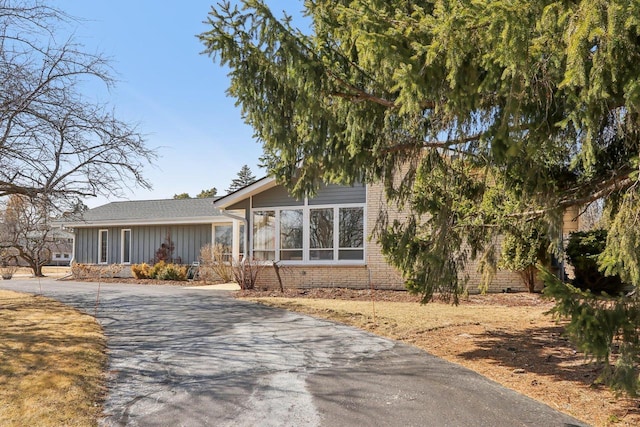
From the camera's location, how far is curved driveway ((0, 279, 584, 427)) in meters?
4.43

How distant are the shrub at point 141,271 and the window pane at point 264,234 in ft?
22.2

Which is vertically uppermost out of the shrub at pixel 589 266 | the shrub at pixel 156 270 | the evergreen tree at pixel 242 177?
the evergreen tree at pixel 242 177

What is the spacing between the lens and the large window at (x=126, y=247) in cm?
2478

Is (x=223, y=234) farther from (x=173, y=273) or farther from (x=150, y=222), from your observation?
(x=150, y=222)

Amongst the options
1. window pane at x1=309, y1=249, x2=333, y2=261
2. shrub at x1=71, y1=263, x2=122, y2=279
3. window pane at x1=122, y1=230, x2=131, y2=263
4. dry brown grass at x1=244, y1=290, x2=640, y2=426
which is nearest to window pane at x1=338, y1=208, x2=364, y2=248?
window pane at x1=309, y1=249, x2=333, y2=261

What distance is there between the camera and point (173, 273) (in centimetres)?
2059

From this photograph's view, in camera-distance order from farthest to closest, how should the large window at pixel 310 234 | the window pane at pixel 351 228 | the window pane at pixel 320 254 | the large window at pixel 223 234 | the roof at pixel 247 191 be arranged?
the large window at pixel 223 234
the roof at pixel 247 191
the window pane at pixel 320 254
the large window at pixel 310 234
the window pane at pixel 351 228

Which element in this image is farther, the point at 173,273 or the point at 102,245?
the point at 102,245

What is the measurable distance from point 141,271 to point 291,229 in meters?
8.88

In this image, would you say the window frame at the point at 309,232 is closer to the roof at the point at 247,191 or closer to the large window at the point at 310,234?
the large window at the point at 310,234

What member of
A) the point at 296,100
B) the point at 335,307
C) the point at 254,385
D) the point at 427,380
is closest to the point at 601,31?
the point at 296,100

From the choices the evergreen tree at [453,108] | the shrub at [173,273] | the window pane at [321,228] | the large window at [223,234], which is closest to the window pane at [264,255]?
the window pane at [321,228]

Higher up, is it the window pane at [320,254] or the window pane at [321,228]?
the window pane at [321,228]

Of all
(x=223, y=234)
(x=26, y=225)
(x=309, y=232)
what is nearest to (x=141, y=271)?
(x=223, y=234)
